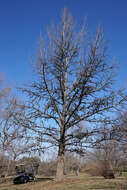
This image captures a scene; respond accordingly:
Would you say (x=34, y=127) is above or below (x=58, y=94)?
below

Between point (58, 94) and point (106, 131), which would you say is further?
point (58, 94)

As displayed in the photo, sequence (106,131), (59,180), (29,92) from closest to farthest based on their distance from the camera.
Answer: (106,131)
(59,180)
(29,92)

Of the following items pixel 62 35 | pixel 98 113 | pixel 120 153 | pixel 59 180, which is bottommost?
pixel 59 180

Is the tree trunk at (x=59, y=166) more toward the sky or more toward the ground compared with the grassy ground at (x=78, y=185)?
more toward the sky

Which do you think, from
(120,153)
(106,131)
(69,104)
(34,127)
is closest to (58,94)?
(69,104)

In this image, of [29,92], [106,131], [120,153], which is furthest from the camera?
[120,153]

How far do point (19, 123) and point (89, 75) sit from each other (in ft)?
13.9

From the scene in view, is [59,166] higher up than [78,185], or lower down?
higher up

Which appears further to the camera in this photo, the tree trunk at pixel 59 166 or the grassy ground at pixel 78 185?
the tree trunk at pixel 59 166

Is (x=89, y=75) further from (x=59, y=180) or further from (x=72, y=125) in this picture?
(x=59, y=180)

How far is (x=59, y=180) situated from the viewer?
920 cm

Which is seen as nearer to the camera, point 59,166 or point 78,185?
point 78,185

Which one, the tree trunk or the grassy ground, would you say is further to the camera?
the tree trunk

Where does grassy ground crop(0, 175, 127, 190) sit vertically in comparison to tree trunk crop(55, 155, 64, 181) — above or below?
below
